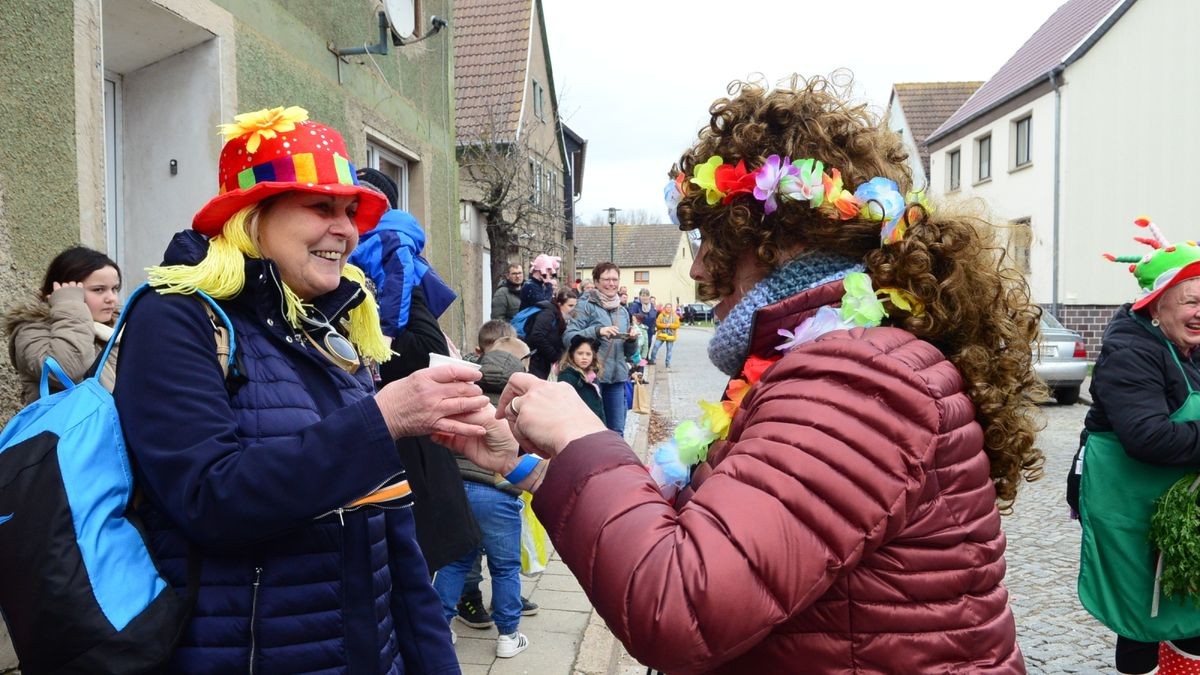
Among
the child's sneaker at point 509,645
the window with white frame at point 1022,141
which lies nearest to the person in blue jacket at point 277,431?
the child's sneaker at point 509,645

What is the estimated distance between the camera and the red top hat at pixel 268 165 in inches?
75.5

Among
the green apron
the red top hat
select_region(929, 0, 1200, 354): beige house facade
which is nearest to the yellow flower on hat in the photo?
the red top hat

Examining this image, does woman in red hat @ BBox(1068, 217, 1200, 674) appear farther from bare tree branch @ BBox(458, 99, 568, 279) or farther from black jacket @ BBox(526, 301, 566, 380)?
bare tree branch @ BBox(458, 99, 568, 279)

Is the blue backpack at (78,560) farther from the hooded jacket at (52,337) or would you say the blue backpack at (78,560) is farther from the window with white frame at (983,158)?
the window with white frame at (983,158)

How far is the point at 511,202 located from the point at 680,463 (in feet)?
49.0

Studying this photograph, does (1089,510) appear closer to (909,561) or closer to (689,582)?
(909,561)

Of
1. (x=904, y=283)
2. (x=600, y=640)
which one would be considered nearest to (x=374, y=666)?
(x=904, y=283)

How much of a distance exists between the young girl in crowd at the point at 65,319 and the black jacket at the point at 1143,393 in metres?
3.98

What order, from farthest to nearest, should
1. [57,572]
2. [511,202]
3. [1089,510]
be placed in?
[511,202], [1089,510], [57,572]

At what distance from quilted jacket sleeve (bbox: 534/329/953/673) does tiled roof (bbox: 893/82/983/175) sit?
31699 millimetres

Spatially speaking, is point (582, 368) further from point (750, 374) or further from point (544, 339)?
point (750, 374)

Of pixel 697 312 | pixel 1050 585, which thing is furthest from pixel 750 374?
pixel 697 312

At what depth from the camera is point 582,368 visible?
23.9 ft

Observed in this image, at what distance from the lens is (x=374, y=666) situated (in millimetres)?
1862
